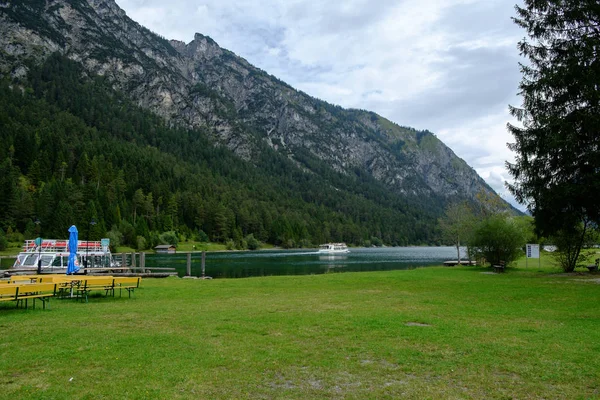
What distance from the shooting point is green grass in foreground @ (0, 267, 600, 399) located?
6988 mm

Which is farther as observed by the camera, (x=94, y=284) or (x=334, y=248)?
(x=334, y=248)

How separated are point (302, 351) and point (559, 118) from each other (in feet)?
87.4

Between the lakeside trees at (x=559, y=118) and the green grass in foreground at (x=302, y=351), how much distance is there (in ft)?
46.1

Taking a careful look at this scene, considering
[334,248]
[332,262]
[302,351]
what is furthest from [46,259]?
[334,248]

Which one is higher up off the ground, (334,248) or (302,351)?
(302,351)

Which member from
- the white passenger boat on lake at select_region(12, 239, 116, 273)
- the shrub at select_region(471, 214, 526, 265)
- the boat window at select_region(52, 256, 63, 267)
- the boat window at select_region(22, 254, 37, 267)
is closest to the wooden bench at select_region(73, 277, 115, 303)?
the white passenger boat on lake at select_region(12, 239, 116, 273)

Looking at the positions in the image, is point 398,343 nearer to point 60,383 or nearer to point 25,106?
point 60,383

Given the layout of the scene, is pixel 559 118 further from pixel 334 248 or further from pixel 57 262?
pixel 334 248

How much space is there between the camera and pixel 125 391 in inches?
269

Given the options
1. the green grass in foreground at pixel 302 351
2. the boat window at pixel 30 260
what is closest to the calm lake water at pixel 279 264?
the boat window at pixel 30 260

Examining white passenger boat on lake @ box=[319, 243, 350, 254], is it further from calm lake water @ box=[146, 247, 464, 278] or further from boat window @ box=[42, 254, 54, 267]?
boat window @ box=[42, 254, 54, 267]

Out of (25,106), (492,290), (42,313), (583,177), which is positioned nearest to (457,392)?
(42,313)

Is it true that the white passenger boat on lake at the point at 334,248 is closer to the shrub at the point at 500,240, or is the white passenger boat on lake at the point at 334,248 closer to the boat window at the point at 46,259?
the shrub at the point at 500,240

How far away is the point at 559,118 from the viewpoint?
89.2 ft
